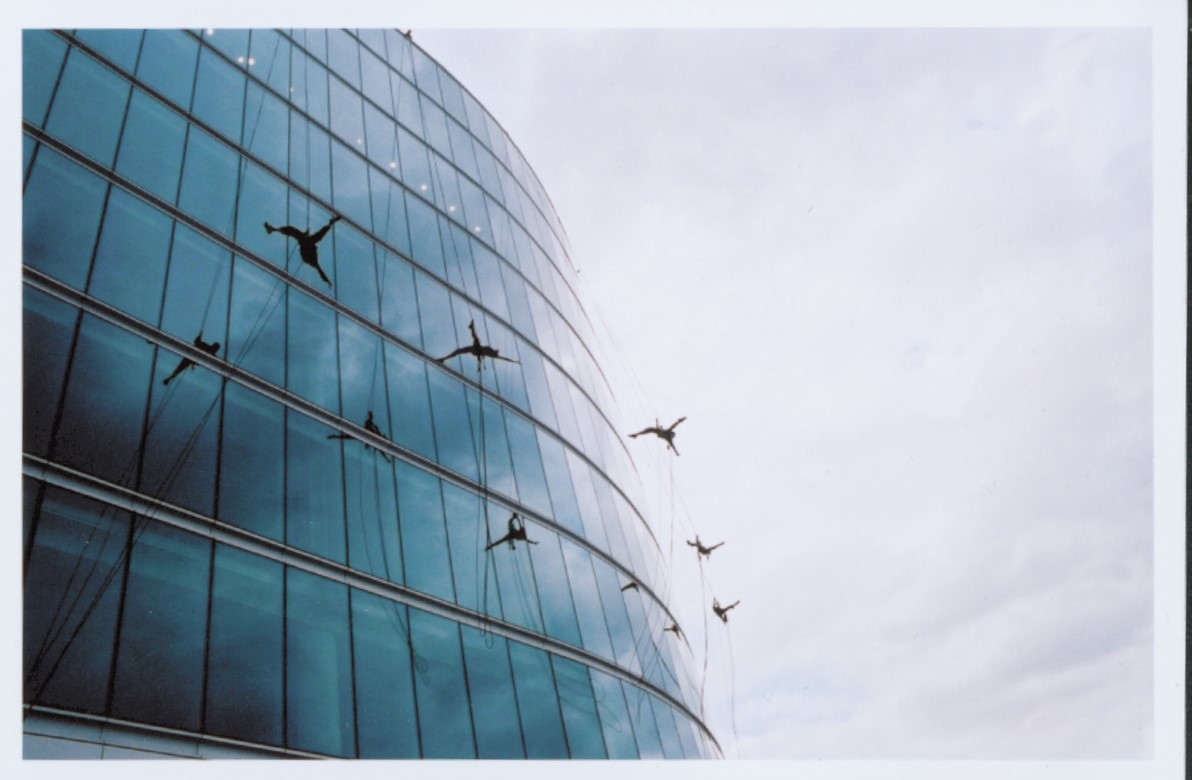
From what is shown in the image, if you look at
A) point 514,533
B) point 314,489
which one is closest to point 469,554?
point 514,533

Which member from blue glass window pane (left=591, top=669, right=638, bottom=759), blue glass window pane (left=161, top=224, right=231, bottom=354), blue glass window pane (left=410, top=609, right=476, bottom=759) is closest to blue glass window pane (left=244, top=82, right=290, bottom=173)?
blue glass window pane (left=161, top=224, right=231, bottom=354)

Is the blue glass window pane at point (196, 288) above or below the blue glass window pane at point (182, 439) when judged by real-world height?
above

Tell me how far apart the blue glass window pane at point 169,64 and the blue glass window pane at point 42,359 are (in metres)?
4.49

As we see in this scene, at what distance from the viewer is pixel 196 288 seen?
1152 cm

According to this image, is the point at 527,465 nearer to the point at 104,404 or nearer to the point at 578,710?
the point at 578,710

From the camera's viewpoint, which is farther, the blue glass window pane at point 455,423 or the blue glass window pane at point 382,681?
the blue glass window pane at point 455,423

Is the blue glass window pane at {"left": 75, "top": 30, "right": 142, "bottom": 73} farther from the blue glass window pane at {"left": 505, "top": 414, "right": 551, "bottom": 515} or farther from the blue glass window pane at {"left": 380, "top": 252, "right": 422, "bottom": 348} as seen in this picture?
the blue glass window pane at {"left": 505, "top": 414, "right": 551, "bottom": 515}

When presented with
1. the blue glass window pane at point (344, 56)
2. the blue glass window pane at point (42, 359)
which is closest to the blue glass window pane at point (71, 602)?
the blue glass window pane at point (42, 359)

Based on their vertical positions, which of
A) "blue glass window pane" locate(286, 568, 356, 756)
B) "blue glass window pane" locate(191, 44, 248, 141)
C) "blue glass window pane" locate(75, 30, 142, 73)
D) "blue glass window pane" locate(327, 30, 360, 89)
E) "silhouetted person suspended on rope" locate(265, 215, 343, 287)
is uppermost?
"blue glass window pane" locate(327, 30, 360, 89)

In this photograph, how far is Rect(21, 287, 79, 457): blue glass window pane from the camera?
29.2 feet

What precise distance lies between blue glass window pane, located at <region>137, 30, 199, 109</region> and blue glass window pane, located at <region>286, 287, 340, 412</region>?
327 cm

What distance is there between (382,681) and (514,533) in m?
4.49

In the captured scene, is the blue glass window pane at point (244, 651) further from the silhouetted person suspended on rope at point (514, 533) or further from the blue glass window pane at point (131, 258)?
the silhouetted person suspended on rope at point (514, 533)

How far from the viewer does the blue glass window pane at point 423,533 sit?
498 inches
